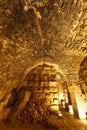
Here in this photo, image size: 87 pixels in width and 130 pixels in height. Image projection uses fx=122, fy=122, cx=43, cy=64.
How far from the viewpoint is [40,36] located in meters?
3.84

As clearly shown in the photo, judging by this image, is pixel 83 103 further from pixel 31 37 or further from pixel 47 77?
pixel 31 37

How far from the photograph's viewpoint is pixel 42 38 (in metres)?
3.95

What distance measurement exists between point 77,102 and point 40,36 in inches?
108

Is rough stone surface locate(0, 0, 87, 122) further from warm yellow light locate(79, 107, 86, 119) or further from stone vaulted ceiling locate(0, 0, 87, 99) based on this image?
warm yellow light locate(79, 107, 86, 119)

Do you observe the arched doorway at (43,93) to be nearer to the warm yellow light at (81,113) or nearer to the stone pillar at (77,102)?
the stone pillar at (77,102)

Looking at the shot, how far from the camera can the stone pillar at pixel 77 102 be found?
443 cm

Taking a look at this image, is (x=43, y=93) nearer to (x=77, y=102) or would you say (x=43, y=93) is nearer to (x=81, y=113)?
(x=77, y=102)

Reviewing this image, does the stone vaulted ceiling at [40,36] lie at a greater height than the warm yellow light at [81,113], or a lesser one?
greater

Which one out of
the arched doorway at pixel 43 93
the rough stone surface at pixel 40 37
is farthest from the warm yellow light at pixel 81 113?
the arched doorway at pixel 43 93

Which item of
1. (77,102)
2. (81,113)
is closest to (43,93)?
(77,102)

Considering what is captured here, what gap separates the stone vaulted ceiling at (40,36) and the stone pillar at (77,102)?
0.36 m

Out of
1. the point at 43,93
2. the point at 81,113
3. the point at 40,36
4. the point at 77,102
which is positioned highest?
the point at 40,36

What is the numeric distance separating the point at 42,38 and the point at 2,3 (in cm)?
170

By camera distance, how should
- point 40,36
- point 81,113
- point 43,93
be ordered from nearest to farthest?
point 40,36 → point 81,113 → point 43,93
